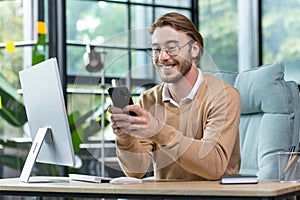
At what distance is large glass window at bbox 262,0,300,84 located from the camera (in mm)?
5199

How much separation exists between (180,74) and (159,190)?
0.45 metres

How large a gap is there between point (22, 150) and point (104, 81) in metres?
2.26

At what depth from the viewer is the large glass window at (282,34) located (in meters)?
5.20

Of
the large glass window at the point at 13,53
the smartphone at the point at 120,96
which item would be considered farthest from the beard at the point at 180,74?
the large glass window at the point at 13,53

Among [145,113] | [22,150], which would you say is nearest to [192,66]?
[145,113]

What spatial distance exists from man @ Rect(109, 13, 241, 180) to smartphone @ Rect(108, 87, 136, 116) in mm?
24

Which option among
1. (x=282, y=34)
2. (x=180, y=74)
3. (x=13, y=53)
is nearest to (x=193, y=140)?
(x=180, y=74)

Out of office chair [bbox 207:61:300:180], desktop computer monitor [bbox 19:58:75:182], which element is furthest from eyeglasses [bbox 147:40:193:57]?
office chair [bbox 207:61:300:180]

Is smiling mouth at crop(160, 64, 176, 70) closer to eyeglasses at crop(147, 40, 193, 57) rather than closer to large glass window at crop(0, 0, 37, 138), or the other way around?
eyeglasses at crop(147, 40, 193, 57)

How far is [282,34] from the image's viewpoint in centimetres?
526

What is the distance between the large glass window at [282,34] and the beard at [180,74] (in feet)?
10.1

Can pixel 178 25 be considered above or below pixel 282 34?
below

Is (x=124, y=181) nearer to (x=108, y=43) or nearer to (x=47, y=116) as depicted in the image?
(x=47, y=116)

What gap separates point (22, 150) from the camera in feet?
14.6
